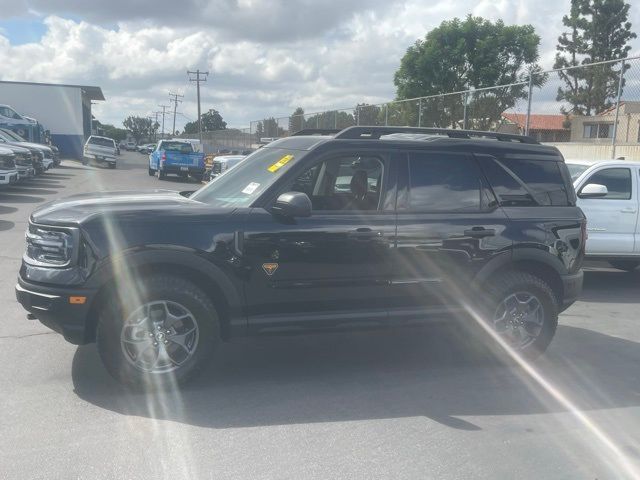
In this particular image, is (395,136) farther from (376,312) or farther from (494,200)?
(376,312)

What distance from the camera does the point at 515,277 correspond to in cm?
567

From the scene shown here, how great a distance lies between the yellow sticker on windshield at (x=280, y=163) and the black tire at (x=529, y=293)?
6.81 feet

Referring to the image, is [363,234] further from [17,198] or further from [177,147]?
[177,147]

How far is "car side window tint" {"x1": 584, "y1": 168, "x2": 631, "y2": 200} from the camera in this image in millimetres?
9242

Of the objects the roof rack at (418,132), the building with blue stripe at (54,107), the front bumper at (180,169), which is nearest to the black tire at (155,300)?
the roof rack at (418,132)

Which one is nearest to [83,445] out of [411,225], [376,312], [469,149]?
[376,312]

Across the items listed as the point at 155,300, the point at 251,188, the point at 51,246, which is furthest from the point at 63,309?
the point at 251,188

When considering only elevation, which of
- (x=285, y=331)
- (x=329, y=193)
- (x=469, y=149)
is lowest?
(x=285, y=331)

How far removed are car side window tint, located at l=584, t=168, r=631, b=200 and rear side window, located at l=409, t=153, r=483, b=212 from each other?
14.6ft

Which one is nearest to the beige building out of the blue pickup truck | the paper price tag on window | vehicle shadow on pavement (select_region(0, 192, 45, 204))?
the paper price tag on window

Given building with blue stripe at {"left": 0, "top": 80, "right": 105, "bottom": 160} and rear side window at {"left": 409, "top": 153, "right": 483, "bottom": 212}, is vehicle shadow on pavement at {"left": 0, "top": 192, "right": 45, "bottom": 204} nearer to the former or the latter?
rear side window at {"left": 409, "top": 153, "right": 483, "bottom": 212}

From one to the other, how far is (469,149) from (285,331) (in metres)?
2.30

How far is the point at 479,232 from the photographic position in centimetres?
546

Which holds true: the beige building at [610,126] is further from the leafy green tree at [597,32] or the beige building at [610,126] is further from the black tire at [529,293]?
the leafy green tree at [597,32]
